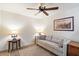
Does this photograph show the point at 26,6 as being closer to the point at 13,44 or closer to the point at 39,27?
the point at 39,27

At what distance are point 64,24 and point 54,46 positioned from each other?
0.44m

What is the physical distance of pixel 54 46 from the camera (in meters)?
1.74

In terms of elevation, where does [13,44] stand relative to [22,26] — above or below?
below

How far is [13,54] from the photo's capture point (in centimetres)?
175

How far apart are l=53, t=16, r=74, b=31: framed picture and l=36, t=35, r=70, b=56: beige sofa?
220mm

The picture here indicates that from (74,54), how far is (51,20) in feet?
2.42

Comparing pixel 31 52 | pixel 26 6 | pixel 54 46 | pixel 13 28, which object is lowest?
pixel 31 52

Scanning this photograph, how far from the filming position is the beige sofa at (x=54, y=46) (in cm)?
170

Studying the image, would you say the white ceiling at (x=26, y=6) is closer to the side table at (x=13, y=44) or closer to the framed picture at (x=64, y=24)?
the framed picture at (x=64, y=24)

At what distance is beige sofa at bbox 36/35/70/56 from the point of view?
1705 mm

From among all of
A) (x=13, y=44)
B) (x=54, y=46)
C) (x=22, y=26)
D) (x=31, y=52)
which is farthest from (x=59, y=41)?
(x=13, y=44)

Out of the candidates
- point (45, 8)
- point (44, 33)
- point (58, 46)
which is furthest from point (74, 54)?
point (45, 8)

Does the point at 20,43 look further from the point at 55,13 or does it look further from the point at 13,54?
the point at 55,13

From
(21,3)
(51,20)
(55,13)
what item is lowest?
(51,20)
